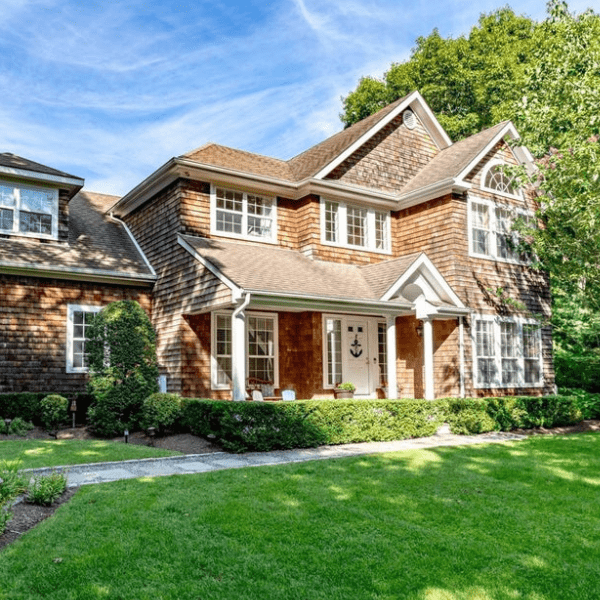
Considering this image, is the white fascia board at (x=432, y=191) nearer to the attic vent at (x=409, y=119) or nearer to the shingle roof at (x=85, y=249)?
the attic vent at (x=409, y=119)

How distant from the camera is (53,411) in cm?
1277

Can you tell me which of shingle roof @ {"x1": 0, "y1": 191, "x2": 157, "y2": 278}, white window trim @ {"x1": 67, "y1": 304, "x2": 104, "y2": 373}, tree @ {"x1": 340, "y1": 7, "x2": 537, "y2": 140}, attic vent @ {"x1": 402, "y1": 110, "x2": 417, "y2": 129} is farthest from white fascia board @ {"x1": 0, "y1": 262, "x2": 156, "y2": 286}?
tree @ {"x1": 340, "y1": 7, "x2": 537, "y2": 140}

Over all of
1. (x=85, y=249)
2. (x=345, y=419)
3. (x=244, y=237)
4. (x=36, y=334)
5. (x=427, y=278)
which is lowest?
(x=345, y=419)

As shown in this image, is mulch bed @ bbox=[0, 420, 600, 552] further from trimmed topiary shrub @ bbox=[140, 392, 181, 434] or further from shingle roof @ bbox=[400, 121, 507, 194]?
shingle roof @ bbox=[400, 121, 507, 194]

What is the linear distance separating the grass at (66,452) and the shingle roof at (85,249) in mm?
5229

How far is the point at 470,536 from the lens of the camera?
5.45 meters

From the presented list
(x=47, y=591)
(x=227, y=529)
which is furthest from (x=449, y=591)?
(x=47, y=591)

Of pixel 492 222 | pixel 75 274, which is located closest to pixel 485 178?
pixel 492 222

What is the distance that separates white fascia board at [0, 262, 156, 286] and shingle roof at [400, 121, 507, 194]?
8270 millimetres

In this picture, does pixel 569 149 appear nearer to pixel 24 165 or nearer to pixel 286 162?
pixel 286 162

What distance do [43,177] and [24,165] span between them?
0.59m

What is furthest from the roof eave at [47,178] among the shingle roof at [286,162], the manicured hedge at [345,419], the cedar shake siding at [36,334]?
the manicured hedge at [345,419]

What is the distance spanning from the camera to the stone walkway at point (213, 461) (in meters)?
8.16

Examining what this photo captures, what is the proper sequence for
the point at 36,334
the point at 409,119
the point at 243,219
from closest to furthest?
1. the point at 36,334
2. the point at 243,219
3. the point at 409,119
